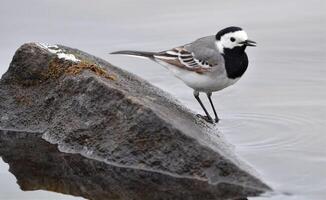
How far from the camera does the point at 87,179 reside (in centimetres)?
831

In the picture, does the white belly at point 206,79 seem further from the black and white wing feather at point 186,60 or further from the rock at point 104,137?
the rock at point 104,137

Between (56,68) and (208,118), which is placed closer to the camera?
(56,68)

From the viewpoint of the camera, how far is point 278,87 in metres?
11.5

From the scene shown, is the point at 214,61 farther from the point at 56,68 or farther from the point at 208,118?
the point at 56,68

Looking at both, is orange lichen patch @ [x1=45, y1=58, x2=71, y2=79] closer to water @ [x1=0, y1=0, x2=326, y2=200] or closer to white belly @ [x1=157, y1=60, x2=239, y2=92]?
water @ [x1=0, y1=0, x2=326, y2=200]

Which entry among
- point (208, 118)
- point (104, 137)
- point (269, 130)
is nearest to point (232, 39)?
point (208, 118)

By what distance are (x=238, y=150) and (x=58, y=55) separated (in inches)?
87.9

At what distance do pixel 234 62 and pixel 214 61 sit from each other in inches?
9.0

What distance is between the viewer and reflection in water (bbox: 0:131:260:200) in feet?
25.8

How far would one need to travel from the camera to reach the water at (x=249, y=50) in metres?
9.25

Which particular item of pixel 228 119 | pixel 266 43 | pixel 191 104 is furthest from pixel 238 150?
pixel 266 43

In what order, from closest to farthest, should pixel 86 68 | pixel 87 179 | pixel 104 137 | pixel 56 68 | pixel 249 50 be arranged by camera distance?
pixel 87 179 < pixel 104 137 < pixel 86 68 < pixel 56 68 < pixel 249 50

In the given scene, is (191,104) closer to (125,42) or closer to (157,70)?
(157,70)

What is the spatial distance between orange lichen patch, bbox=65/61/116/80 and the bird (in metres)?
1.12
